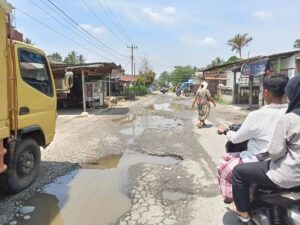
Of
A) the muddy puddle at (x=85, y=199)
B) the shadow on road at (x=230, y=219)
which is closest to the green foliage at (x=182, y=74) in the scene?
the muddy puddle at (x=85, y=199)

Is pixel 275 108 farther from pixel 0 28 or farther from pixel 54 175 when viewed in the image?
pixel 54 175

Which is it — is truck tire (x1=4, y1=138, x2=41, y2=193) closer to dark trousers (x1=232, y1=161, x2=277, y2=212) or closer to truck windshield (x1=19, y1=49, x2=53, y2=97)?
truck windshield (x1=19, y1=49, x2=53, y2=97)

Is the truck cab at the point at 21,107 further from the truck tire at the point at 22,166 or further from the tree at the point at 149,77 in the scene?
the tree at the point at 149,77

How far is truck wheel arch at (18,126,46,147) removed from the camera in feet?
17.3

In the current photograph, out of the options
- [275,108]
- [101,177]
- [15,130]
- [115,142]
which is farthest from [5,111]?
[115,142]

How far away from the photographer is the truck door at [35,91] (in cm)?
518

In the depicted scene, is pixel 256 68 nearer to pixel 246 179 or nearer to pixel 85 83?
pixel 85 83

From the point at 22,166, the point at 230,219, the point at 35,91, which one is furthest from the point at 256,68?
the point at 22,166

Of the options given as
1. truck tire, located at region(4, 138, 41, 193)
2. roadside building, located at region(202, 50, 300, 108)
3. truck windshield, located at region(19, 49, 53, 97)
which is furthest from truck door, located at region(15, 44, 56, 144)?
Answer: roadside building, located at region(202, 50, 300, 108)

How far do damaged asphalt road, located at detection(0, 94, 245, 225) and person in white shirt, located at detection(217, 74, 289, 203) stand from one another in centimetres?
86

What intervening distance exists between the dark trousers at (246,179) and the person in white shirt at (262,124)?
0.75 ft

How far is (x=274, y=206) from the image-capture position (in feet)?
11.0

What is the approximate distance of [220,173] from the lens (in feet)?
12.8

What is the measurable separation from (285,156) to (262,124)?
22.6 inches
